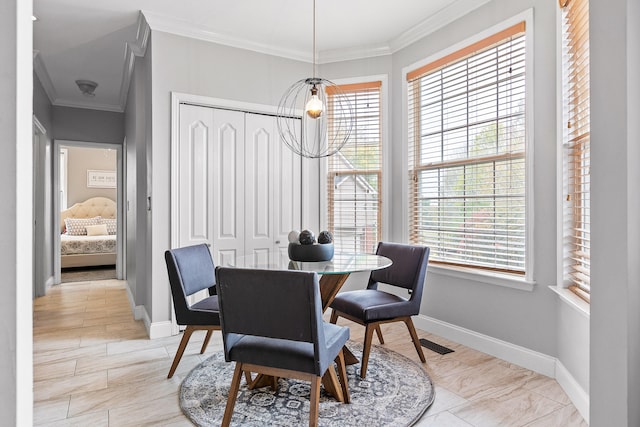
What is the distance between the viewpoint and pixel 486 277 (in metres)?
2.91

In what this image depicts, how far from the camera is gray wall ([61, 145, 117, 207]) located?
8.35m

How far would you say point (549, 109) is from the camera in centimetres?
248

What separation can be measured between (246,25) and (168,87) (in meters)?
0.90

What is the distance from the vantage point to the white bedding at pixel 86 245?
22.5ft

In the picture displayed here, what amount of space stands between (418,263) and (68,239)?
22.3 ft

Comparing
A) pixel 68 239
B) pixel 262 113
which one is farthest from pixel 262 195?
pixel 68 239

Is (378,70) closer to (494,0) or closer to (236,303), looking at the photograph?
(494,0)

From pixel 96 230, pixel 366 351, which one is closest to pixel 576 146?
pixel 366 351

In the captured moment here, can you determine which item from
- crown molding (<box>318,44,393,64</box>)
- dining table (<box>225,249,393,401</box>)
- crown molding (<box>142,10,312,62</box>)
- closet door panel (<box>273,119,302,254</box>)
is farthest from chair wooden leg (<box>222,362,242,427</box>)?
crown molding (<box>318,44,393,64</box>)

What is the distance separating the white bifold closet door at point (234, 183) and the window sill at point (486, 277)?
153cm

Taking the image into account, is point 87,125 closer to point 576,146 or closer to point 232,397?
point 232,397

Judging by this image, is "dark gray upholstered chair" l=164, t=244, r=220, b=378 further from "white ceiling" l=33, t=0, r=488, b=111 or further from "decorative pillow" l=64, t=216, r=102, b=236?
"decorative pillow" l=64, t=216, r=102, b=236

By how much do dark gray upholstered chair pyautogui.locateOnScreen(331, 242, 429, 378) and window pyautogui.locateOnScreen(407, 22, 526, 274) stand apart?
1.73 ft

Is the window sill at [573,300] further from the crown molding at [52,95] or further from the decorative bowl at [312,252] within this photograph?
the crown molding at [52,95]
